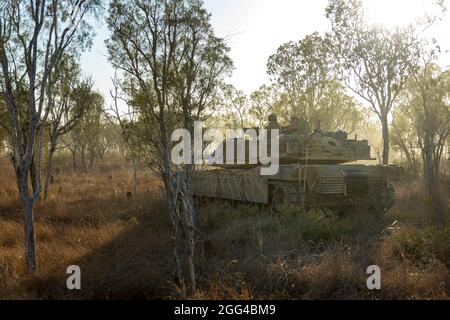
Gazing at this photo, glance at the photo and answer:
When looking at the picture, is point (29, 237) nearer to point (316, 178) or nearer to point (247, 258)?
point (247, 258)

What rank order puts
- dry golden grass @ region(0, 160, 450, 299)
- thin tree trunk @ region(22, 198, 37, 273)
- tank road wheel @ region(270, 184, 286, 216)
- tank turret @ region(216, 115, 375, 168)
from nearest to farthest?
dry golden grass @ region(0, 160, 450, 299) → thin tree trunk @ region(22, 198, 37, 273) → tank road wheel @ region(270, 184, 286, 216) → tank turret @ region(216, 115, 375, 168)

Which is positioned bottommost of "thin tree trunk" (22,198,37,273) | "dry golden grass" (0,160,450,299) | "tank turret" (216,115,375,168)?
"dry golden grass" (0,160,450,299)

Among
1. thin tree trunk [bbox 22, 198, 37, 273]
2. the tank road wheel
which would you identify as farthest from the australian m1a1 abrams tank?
thin tree trunk [bbox 22, 198, 37, 273]

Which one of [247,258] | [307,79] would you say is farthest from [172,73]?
[307,79]

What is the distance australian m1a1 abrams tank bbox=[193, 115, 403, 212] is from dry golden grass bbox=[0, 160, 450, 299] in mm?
563

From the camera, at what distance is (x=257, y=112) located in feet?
75.6

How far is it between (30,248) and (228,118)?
1458cm

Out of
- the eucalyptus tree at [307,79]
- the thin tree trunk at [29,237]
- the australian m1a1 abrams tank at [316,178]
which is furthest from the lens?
the eucalyptus tree at [307,79]

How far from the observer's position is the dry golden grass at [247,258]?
5195 millimetres

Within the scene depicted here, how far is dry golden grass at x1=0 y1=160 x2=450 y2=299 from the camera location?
5.20 metres

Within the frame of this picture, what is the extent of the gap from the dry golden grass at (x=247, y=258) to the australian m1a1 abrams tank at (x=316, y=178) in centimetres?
56

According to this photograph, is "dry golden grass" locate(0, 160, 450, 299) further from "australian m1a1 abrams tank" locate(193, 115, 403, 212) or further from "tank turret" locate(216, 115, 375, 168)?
"tank turret" locate(216, 115, 375, 168)

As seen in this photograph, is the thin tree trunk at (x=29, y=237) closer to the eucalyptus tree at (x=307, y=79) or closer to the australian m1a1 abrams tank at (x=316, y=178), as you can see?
the australian m1a1 abrams tank at (x=316, y=178)

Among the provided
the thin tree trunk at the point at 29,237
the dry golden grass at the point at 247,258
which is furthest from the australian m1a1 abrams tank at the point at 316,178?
the thin tree trunk at the point at 29,237
